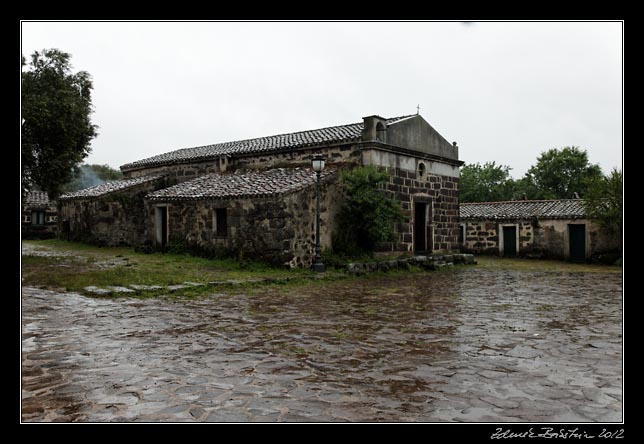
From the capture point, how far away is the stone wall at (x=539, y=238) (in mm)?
23406

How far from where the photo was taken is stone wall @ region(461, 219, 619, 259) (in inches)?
922

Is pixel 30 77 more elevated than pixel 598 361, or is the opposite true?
pixel 30 77

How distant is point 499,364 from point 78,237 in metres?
22.3

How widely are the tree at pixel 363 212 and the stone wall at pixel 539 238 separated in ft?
39.4

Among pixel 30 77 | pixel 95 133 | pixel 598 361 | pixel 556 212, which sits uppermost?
pixel 30 77

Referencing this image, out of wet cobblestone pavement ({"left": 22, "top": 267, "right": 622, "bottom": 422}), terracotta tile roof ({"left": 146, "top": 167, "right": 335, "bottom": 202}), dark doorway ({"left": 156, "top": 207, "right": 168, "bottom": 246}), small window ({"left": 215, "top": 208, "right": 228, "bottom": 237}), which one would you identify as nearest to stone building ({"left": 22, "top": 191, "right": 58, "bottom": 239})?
dark doorway ({"left": 156, "top": 207, "right": 168, "bottom": 246})

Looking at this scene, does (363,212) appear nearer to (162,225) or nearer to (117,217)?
(162,225)

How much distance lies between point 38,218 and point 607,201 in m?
34.9

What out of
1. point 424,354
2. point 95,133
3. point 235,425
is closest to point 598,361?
point 424,354

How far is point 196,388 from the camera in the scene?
15.0ft

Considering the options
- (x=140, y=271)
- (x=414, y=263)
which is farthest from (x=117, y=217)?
(x=414, y=263)

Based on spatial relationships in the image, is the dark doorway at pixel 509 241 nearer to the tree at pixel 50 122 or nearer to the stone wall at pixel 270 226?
the stone wall at pixel 270 226

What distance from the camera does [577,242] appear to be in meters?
24.4

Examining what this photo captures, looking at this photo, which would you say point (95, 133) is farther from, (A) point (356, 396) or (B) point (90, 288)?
(A) point (356, 396)
